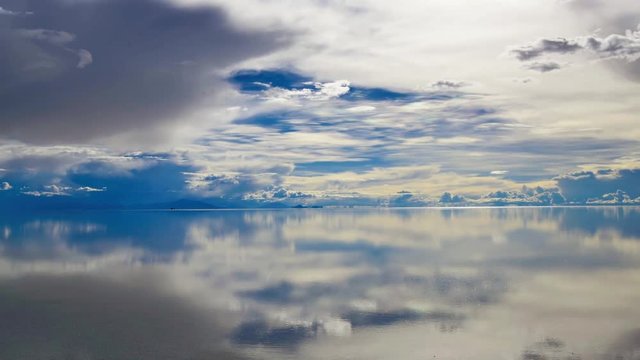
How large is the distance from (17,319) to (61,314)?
3.38 m

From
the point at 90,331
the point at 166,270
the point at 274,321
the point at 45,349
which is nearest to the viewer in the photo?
the point at 45,349

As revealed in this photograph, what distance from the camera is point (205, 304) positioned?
51438 mm

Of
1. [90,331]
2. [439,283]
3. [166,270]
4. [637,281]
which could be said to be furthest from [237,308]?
[637,281]

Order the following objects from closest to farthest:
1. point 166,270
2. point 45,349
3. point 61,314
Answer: point 45,349 → point 61,314 → point 166,270

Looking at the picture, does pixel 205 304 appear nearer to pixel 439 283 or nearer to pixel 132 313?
pixel 132 313

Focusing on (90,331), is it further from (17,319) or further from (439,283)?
(439,283)

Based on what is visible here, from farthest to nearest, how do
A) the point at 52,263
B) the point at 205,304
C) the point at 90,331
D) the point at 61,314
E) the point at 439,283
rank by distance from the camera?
1. the point at 52,263
2. the point at 439,283
3. the point at 205,304
4. the point at 61,314
5. the point at 90,331

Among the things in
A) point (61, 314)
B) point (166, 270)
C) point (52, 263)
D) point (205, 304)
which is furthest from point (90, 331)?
point (52, 263)

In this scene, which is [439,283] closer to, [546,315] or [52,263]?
[546,315]

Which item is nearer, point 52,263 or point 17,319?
point 17,319

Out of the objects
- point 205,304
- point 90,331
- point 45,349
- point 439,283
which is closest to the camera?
point 45,349

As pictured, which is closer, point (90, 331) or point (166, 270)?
point (90, 331)

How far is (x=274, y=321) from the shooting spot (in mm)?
44531

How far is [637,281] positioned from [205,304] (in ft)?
164
